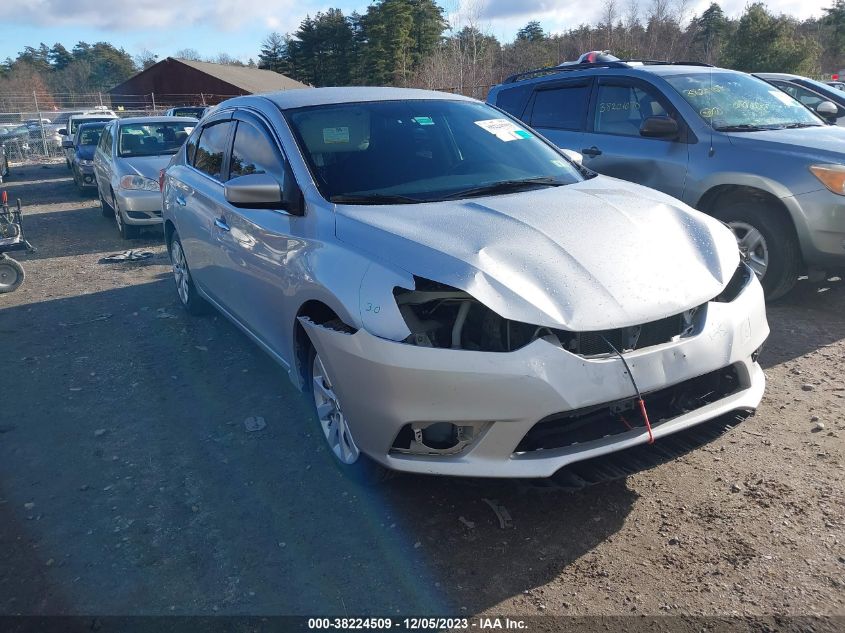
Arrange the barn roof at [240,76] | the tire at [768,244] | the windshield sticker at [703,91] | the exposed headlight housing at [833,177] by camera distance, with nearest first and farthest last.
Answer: the exposed headlight housing at [833,177]
the tire at [768,244]
the windshield sticker at [703,91]
the barn roof at [240,76]

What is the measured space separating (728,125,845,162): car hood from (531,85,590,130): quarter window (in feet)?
5.64

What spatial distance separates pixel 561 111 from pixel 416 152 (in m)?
3.86

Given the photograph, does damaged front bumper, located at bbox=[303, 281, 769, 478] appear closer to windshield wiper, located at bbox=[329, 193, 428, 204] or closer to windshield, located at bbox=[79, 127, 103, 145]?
windshield wiper, located at bbox=[329, 193, 428, 204]

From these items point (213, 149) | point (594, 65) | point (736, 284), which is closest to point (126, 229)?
point (213, 149)

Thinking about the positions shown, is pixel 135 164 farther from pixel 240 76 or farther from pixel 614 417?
pixel 240 76

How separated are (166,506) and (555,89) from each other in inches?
234

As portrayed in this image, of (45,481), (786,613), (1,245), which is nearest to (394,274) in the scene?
(786,613)

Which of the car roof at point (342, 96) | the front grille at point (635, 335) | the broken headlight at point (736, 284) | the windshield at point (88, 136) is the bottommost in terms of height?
the front grille at point (635, 335)

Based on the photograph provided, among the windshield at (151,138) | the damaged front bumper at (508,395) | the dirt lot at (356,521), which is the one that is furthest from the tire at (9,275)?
the damaged front bumper at (508,395)

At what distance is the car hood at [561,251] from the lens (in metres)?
2.70

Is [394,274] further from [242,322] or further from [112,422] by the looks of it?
[112,422]

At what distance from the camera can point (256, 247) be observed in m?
3.97

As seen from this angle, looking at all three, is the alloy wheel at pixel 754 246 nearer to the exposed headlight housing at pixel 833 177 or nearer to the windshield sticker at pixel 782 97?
the exposed headlight housing at pixel 833 177

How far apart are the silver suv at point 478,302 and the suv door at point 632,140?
232 cm
